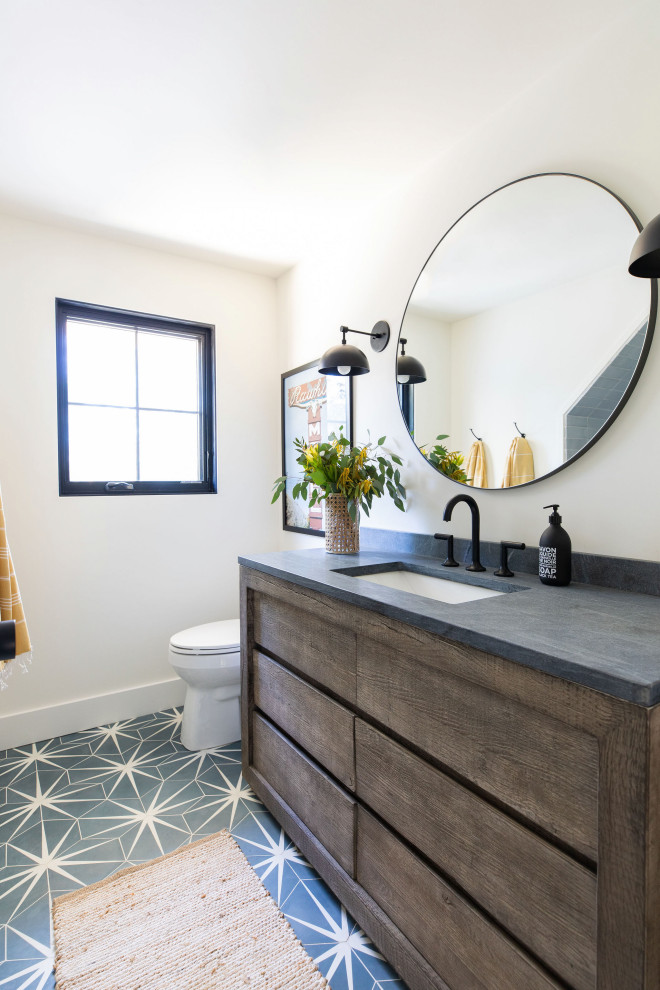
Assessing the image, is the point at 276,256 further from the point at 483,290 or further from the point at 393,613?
the point at 393,613

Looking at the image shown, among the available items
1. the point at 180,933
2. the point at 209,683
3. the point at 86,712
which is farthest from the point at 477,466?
the point at 86,712

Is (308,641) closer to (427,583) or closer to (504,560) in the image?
(427,583)

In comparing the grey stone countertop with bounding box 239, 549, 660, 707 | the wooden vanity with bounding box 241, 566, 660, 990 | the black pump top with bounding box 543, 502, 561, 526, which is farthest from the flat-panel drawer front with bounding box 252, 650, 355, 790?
the black pump top with bounding box 543, 502, 561, 526

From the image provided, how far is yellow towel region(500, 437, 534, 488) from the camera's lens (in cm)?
153

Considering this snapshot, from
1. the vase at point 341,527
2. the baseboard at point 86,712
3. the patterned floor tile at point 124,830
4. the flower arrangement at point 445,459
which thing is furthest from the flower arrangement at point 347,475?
the baseboard at point 86,712

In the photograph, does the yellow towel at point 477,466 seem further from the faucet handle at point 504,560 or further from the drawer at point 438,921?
the drawer at point 438,921

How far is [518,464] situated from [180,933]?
1.60m

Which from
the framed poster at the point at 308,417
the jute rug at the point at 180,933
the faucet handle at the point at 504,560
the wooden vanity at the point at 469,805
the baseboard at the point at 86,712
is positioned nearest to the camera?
the wooden vanity at the point at 469,805

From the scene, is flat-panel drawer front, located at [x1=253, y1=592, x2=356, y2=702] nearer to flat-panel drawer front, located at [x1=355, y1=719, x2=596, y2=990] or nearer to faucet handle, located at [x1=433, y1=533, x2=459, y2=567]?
flat-panel drawer front, located at [x1=355, y1=719, x2=596, y2=990]

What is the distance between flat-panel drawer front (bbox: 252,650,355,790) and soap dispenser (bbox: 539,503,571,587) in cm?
65

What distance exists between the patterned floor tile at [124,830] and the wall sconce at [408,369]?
5.54ft

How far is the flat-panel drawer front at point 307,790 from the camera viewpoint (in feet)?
4.44

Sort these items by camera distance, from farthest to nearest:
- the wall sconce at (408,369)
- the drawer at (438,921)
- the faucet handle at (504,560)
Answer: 1. the wall sconce at (408,369)
2. the faucet handle at (504,560)
3. the drawer at (438,921)

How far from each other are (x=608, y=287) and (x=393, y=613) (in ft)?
3.35
